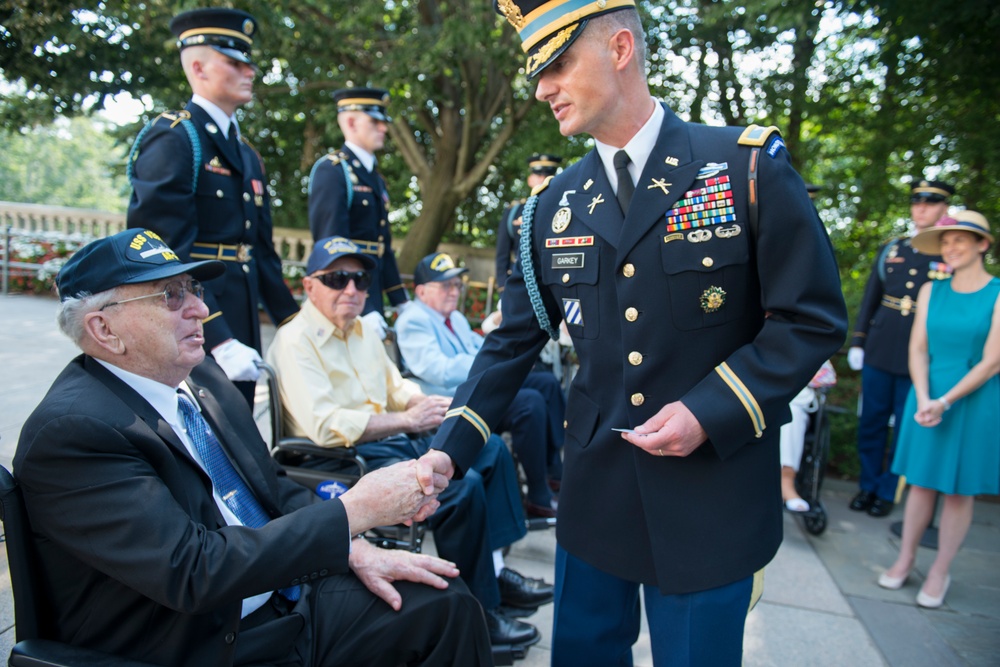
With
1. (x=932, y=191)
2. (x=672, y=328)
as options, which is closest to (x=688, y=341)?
(x=672, y=328)

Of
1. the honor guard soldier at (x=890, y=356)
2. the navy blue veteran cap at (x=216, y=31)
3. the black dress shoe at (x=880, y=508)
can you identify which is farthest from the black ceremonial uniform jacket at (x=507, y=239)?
the black dress shoe at (x=880, y=508)

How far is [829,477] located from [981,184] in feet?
17.6

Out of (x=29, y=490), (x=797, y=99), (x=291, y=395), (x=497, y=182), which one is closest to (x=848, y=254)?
(x=797, y=99)

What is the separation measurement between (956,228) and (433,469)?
3.15m

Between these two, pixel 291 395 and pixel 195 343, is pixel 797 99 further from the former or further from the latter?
pixel 195 343

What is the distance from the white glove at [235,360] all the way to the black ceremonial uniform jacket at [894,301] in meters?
4.15

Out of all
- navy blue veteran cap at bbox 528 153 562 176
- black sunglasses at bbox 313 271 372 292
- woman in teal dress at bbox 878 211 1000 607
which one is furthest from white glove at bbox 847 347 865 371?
black sunglasses at bbox 313 271 372 292

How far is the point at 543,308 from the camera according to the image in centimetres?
200

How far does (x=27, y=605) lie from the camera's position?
1.55 m

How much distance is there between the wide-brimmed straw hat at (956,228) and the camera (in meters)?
3.66

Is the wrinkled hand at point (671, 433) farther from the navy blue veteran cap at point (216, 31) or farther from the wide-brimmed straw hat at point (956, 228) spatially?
the wide-brimmed straw hat at point (956, 228)

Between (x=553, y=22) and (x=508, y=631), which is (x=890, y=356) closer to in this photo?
(x=508, y=631)

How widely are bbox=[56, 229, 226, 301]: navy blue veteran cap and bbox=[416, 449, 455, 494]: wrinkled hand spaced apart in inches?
31.9

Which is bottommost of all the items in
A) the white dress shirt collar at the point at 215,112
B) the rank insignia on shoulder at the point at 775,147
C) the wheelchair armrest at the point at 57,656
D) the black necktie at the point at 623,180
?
the wheelchair armrest at the point at 57,656
